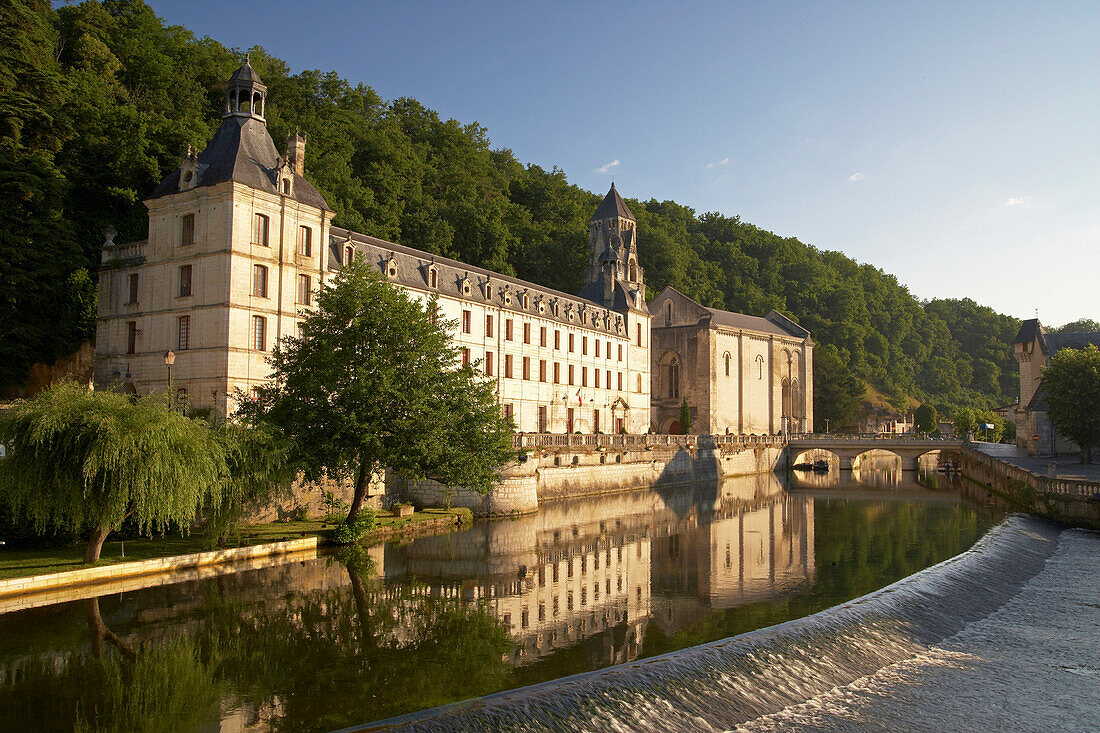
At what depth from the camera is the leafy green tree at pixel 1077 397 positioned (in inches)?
1779

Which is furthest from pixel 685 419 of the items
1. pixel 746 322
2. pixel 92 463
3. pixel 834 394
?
pixel 92 463

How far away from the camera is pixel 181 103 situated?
1949 inches

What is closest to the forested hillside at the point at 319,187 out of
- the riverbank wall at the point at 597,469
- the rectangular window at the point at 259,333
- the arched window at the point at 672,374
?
the rectangular window at the point at 259,333

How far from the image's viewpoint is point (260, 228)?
105ft

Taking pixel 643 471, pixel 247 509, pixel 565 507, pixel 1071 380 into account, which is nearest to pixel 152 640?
pixel 247 509

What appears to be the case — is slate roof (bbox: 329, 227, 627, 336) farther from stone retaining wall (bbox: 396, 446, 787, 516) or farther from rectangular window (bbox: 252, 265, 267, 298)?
stone retaining wall (bbox: 396, 446, 787, 516)

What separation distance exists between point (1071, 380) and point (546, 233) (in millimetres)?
48985

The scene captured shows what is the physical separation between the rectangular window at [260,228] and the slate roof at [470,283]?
4.01 meters

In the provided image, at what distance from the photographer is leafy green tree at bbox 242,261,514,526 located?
2558 centimetres

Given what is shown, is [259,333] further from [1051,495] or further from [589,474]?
[1051,495]

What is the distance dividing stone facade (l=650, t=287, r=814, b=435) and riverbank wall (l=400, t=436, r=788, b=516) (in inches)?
276

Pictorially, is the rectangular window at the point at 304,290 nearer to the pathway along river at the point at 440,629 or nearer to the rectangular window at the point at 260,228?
the rectangular window at the point at 260,228

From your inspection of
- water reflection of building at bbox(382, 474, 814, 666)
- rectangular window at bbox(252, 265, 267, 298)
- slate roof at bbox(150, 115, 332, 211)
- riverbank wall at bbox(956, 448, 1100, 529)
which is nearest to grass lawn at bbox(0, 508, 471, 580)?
water reflection of building at bbox(382, 474, 814, 666)

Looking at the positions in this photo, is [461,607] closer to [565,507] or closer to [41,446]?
[41,446]
